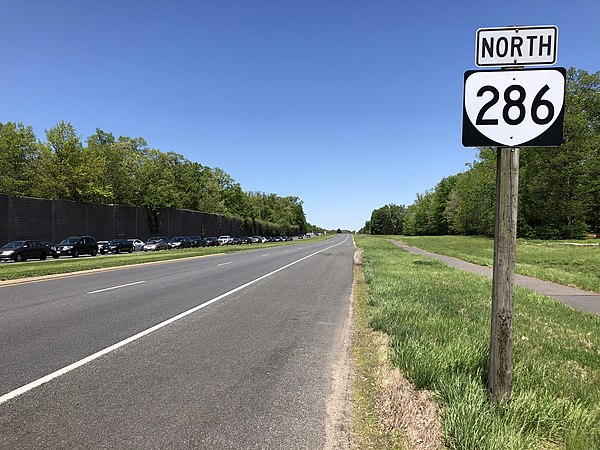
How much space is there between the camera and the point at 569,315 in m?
8.28

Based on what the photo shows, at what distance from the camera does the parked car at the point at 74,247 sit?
32.1m

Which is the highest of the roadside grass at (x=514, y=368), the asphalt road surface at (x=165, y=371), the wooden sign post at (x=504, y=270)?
the wooden sign post at (x=504, y=270)

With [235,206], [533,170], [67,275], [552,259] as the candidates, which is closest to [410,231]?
[235,206]

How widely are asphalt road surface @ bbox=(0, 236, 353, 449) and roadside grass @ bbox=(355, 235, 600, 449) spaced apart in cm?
116

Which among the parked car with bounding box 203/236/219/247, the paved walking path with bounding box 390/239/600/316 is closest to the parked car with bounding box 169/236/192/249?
the parked car with bounding box 203/236/219/247

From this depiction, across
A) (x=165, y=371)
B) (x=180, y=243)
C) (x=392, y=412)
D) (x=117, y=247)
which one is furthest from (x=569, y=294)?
→ (x=180, y=243)

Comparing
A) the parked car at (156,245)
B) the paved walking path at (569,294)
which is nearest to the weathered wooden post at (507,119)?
the paved walking path at (569,294)

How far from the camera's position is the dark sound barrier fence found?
34219mm

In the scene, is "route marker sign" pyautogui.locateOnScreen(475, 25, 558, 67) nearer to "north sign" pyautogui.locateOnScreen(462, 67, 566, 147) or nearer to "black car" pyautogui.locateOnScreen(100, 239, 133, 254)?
"north sign" pyautogui.locateOnScreen(462, 67, 566, 147)

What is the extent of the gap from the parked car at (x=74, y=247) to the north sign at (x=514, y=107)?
35.2m

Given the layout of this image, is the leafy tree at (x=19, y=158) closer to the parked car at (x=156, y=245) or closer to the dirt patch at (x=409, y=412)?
the parked car at (x=156, y=245)

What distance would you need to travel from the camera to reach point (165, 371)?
509 cm

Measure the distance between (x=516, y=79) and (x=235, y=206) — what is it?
324 feet

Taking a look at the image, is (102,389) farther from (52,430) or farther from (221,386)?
(221,386)
